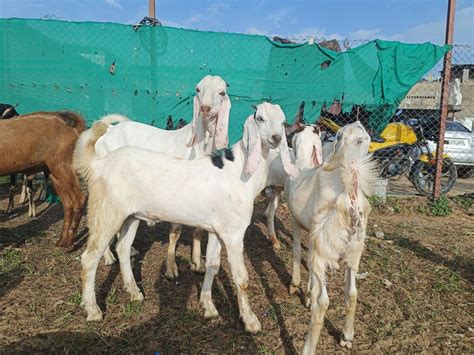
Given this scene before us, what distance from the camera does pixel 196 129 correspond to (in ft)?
13.6

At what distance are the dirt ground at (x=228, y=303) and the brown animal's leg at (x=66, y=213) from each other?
133 mm

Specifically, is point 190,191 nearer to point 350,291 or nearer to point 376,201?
point 350,291

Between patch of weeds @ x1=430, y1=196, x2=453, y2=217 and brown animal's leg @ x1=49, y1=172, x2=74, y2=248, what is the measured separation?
5.95 metres

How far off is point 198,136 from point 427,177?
18.7 feet

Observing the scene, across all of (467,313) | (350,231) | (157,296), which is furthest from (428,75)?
(157,296)

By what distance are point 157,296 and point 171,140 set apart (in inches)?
72.7

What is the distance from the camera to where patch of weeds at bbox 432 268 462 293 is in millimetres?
3939

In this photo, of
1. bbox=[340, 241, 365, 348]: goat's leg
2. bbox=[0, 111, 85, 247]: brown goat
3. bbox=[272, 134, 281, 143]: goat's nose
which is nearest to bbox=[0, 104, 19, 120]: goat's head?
bbox=[0, 111, 85, 247]: brown goat

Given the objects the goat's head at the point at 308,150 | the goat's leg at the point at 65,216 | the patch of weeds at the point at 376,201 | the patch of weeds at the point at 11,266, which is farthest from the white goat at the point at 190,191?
the patch of weeds at the point at 376,201

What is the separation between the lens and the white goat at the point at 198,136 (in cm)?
400

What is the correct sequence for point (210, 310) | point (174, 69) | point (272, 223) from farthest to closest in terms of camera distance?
point (174, 69) → point (272, 223) → point (210, 310)

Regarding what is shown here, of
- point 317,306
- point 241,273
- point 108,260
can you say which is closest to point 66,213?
point 108,260

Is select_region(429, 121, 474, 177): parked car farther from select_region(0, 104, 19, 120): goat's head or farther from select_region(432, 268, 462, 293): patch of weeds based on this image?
select_region(0, 104, 19, 120): goat's head

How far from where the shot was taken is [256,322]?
3193 millimetres
